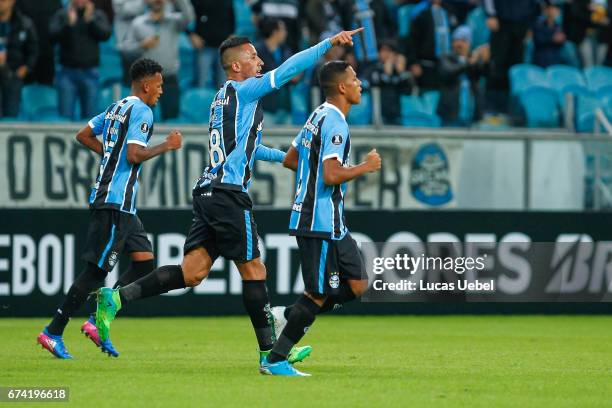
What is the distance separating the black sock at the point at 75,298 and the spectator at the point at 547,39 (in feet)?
33.9

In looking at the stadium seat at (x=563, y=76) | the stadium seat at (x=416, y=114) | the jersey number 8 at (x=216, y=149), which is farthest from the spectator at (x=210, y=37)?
the jersey number 8 at (x=216, y=149)

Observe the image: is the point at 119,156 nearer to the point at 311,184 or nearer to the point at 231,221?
the point at 231,221

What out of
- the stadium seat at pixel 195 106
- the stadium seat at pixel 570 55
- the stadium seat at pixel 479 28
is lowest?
the stadium seat at pixel 195 106

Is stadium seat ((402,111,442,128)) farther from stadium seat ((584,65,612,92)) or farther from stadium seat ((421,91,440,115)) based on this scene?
stadium seat ((584,65,612,92))

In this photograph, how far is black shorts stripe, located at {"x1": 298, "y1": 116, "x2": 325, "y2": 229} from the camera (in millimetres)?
8430

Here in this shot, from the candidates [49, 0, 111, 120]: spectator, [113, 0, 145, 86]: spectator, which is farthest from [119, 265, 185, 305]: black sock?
[113, 0, 145, 86]: spectator

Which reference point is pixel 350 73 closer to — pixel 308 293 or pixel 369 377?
pixel 308 293

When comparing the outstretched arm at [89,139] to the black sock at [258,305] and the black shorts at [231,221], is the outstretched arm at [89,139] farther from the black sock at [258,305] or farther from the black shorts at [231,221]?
the black sock at [258,305]

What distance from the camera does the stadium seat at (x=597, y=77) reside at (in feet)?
59.3

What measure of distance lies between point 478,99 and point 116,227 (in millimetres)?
7575

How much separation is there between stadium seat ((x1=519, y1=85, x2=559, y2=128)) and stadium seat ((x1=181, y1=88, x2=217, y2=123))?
13.3ft

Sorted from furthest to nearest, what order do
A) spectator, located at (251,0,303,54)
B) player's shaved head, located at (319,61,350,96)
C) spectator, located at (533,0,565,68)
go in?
spectator, located at (533,0,565,68)
spectator, located at (251,0,303,54)
player's shaved head, located at (319,61,350,96)

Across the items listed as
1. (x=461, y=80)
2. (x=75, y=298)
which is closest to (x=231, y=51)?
(x=75, y=298)

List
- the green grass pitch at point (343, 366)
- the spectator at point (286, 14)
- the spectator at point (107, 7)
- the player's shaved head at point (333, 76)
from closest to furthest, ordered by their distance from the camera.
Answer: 1. the green grass pitch at point (343, 366)
2. the player's shaved head at point (333, 76)
3. the spectator at point (107, 7)
4. the spectator at point (286, 14)
